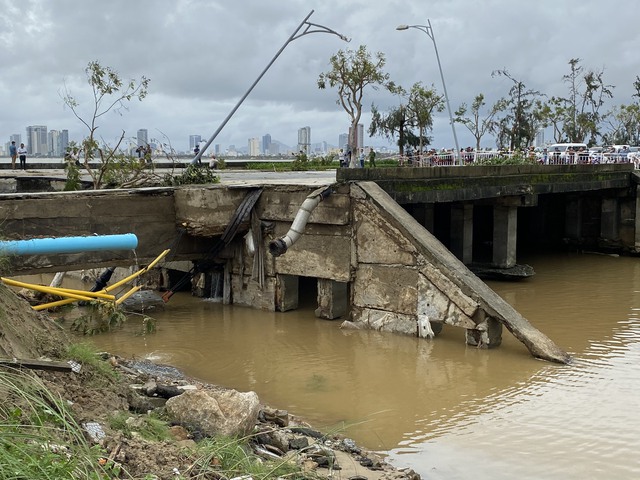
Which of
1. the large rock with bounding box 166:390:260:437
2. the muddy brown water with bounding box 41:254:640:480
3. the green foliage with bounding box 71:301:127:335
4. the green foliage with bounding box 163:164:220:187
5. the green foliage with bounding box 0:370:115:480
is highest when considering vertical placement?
the green foliage with bounding box 163:164:220:187

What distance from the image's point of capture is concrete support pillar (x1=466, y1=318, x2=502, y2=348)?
12070 mm

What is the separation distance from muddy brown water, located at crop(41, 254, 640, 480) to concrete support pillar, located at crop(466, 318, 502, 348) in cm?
16

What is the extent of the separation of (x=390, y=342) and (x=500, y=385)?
2.78 m

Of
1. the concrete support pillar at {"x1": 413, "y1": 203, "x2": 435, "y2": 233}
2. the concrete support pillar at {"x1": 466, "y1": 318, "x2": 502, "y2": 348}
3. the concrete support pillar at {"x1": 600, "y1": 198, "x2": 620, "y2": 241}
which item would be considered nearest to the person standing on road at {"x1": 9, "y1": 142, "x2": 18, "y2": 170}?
the concrete support pillar at {"x1": 413, "y1": 203, "x2": 435, "y2": 233}

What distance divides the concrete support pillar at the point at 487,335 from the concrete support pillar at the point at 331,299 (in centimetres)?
324

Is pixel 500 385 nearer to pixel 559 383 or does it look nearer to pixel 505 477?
pixel 559 383

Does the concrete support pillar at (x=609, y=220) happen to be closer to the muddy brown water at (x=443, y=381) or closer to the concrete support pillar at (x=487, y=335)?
the muddy brown water at (x=443, y=381)

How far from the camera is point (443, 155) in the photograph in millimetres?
32094

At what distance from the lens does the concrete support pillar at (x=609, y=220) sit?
85.9 feet

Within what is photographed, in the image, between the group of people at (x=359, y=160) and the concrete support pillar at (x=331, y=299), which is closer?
the concrete support pillar at (x=331, y=299)

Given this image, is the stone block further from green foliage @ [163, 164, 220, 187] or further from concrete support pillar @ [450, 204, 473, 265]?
concrete support pillar @ [450, 204, 473, 265]

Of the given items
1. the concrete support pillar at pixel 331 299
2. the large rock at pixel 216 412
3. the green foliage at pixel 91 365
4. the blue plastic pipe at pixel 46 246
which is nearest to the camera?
the large rock at pixel 216 412

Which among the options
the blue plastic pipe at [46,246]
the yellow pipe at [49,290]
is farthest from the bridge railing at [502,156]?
the blue plastic pipe at [46,246]

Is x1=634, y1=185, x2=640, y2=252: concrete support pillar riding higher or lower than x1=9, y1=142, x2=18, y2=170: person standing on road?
lower
